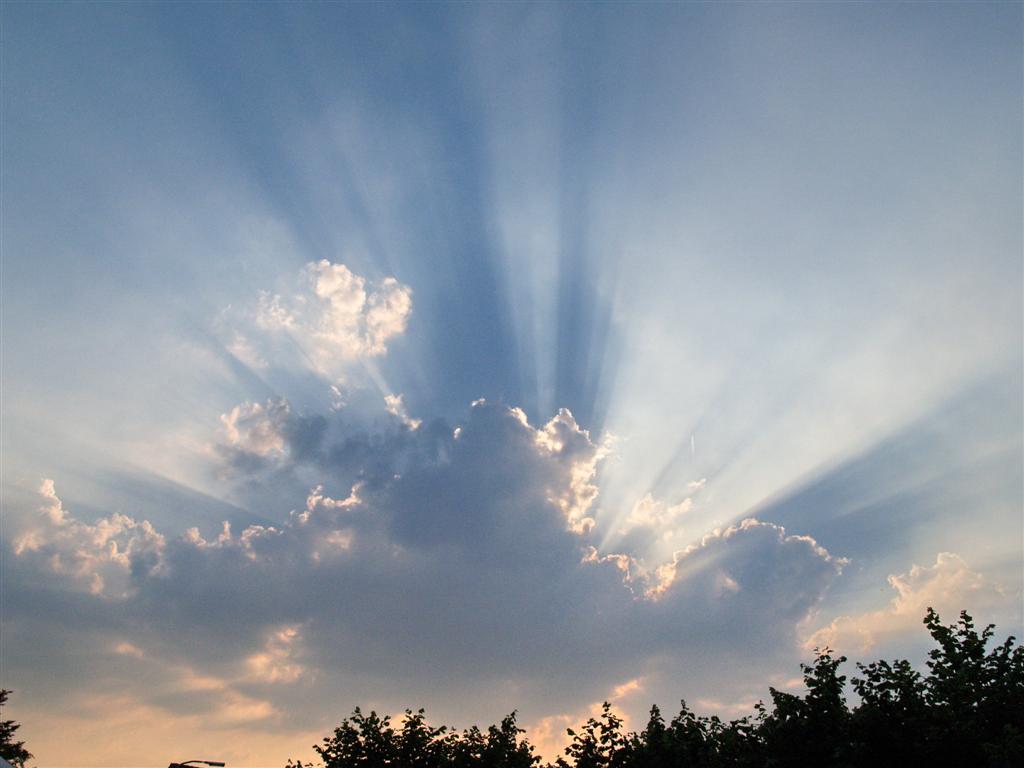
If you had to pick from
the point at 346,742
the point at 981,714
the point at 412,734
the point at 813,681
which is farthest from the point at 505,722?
the point at 981,714

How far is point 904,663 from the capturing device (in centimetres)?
2780

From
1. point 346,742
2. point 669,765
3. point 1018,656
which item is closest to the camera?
point 1018,656

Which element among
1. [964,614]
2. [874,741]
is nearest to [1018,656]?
[964,614]

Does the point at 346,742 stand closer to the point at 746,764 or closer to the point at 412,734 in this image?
the point at 412,734

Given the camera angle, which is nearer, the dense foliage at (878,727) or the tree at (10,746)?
the dense foliage at (878,727)

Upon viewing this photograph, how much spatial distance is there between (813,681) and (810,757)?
3.22 meters

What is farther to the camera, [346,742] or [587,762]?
[346,742]

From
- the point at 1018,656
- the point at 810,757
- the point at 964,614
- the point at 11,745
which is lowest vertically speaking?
the point at 810,757

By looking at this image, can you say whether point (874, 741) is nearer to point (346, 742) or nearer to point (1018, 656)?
point (1018, 656)

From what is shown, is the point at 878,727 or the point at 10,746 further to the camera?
the point at 10,746

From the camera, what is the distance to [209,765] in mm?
32969

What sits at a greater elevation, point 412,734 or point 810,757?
point 412,734

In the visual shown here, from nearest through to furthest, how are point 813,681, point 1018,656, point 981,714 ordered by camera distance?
point 981,714 → point 1018,656 → point 813,681

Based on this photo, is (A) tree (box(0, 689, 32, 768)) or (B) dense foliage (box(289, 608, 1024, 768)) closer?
(B) dense foliage (box(289, 608, 1024, 768))
